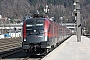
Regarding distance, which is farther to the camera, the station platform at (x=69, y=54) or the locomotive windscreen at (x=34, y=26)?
the locomotive windscreen at (x=34, y=26)

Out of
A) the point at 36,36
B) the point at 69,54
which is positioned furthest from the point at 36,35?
the point at 69,54

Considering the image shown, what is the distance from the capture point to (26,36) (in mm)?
19859

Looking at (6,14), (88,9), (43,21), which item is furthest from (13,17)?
(43,21)

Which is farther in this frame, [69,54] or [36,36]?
[69,54]

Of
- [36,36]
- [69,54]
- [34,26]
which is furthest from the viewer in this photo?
[69,54]

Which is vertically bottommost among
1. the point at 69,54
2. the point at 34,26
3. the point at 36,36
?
the point at 69,54

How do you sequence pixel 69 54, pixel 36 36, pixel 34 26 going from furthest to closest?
1. pixel 69 54
2. pixel 34 26
3. pixel 36 36

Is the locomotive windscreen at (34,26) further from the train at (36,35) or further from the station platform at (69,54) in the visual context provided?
the station platform at (69,54)

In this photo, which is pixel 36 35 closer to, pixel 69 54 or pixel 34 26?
pixel 34 26

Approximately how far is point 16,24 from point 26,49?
437ft

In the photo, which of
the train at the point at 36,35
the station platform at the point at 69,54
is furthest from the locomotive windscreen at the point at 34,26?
the station platform at the point at 69,54

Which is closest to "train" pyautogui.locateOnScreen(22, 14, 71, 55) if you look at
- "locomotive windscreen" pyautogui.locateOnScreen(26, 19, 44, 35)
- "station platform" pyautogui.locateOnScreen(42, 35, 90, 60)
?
"locomotive windscreen" pyautogui.locateOnScreen(26, 19, 44, 35)

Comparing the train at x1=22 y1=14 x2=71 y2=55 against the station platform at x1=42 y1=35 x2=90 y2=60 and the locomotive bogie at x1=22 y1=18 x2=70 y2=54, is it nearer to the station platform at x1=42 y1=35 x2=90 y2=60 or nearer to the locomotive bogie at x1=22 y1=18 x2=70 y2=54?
the locomotive bogie at x1=22 y1=18 x2=70 y2=54

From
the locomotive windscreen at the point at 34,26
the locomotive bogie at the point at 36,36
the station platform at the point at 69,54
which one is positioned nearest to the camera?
the station platform at the point at 69,54
